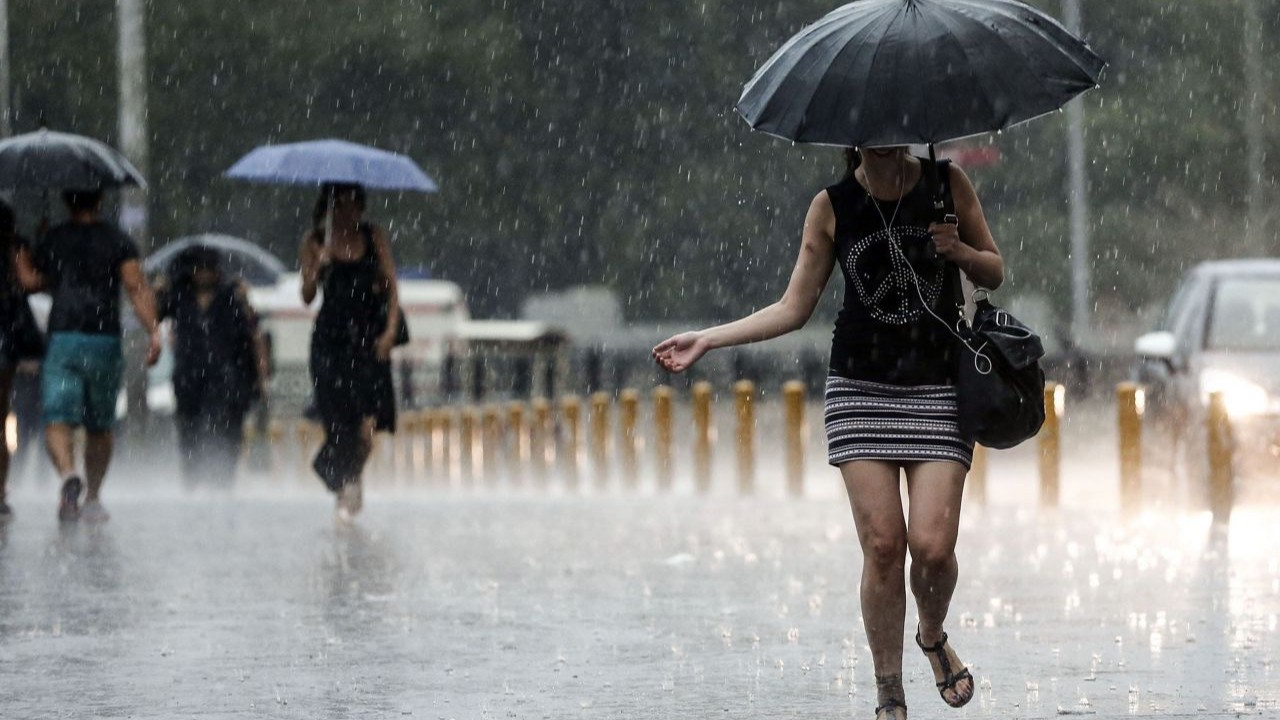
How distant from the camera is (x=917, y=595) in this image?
605 cm

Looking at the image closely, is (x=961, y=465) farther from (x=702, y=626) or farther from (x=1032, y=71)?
(x=702, y=626)

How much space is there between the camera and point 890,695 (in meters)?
6.04

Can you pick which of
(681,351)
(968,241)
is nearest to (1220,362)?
(968,241)

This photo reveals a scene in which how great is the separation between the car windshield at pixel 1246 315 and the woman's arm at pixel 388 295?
5030 mm

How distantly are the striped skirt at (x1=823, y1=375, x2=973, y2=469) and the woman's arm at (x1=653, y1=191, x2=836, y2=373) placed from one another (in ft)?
0.76

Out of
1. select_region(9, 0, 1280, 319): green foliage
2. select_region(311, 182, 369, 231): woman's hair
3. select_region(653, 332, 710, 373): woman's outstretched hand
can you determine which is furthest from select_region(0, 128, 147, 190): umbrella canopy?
select_region(9, 0, 1280, 319): green foliage

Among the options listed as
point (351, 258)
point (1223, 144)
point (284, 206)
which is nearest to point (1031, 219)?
point (1223, 144)

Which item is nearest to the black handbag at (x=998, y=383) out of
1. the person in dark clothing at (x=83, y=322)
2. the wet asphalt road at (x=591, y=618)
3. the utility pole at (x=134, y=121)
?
the wet asphalt road at (x=591, y=618)

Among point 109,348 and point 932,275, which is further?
point 109,348

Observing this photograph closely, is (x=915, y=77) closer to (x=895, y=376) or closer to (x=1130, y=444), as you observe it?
(x=895, y=376)

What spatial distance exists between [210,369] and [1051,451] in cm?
549

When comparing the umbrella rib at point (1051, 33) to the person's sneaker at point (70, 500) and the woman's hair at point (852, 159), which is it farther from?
the person's sneaker at point (70, 500)

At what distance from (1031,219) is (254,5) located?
1343 cm

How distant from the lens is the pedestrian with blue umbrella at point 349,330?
1239 cm
